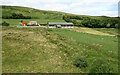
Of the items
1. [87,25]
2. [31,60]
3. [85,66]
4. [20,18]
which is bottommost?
[85,66]

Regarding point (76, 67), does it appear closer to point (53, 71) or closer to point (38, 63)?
point (53, 71)

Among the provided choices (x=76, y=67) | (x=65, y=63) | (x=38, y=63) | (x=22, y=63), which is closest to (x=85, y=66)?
(x=76, y=67)

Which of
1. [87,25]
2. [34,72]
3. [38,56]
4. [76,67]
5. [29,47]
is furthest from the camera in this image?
[87,25]

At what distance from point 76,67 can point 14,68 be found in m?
10.3

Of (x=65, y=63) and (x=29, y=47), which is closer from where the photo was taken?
(x=65, y=63)

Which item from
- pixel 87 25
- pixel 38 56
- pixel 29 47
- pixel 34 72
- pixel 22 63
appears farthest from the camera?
pixel 87 25

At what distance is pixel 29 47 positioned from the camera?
81.6 feet

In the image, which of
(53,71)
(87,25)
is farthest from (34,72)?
(87,25)

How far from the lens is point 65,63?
19.8 m

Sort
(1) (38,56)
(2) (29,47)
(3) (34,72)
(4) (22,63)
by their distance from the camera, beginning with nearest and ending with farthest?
→ 1. (3) (34,72)
2. (4) (22,63)
3. (1) (38,56)
4. (2) (29,47)

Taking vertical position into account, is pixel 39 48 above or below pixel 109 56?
above

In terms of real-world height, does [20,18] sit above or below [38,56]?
above

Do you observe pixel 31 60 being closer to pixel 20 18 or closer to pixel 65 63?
pixel 65 63

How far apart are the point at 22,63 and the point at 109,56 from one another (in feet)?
63.6
